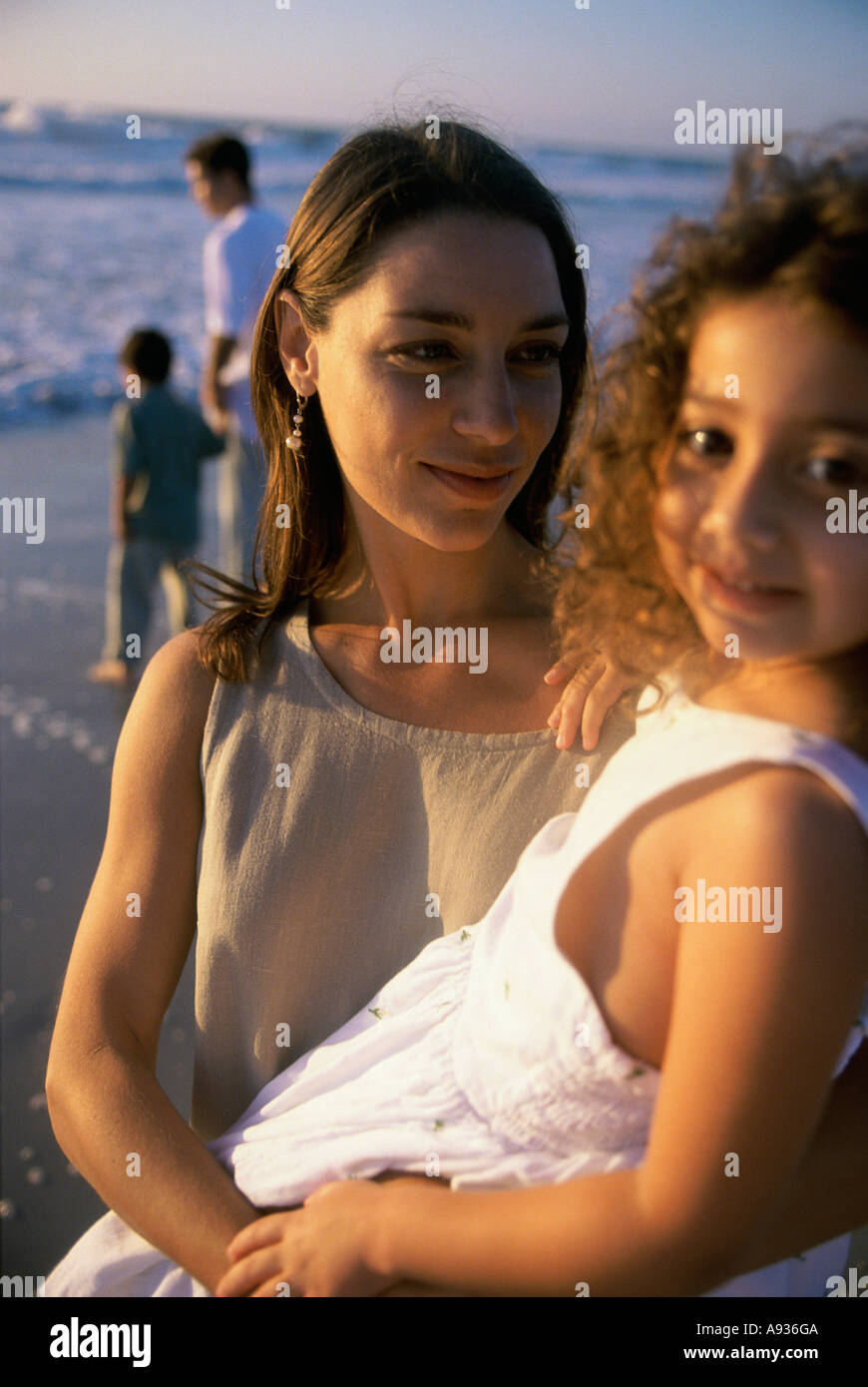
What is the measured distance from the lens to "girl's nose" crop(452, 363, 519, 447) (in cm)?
163

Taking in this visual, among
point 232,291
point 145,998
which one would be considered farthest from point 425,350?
point 232,291

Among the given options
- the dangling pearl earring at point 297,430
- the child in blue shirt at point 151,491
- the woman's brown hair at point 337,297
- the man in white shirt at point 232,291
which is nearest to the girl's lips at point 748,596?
the woman's brown hair at point 337,297

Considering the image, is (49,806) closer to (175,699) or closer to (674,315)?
(175,699)

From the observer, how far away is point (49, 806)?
13.8 feet

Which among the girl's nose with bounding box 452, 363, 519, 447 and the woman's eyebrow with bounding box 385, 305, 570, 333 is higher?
the woman's eyebrow with bounding box 385, 305, 570, 333

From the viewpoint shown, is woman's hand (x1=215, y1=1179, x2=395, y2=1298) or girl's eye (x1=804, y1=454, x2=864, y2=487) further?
woman's hand (x1=215, y1=1179, x2=395, y2=1298)

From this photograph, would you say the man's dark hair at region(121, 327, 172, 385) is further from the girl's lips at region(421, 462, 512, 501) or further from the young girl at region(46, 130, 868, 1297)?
the young girl at region(46, 130, 868, 1297)

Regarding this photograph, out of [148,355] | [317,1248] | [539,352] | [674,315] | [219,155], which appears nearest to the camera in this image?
[674,315]

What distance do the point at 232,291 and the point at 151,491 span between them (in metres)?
1.01

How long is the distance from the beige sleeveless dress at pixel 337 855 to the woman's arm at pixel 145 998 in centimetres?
4

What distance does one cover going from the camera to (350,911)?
5.57 ft

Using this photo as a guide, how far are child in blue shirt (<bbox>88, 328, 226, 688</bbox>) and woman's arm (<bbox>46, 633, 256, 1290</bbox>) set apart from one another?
357 cm

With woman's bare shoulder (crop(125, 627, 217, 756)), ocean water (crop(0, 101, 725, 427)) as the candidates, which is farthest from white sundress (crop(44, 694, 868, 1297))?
ocean water (crop(0, 101, 725, 427))

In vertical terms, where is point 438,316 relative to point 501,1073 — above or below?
Answer: above
